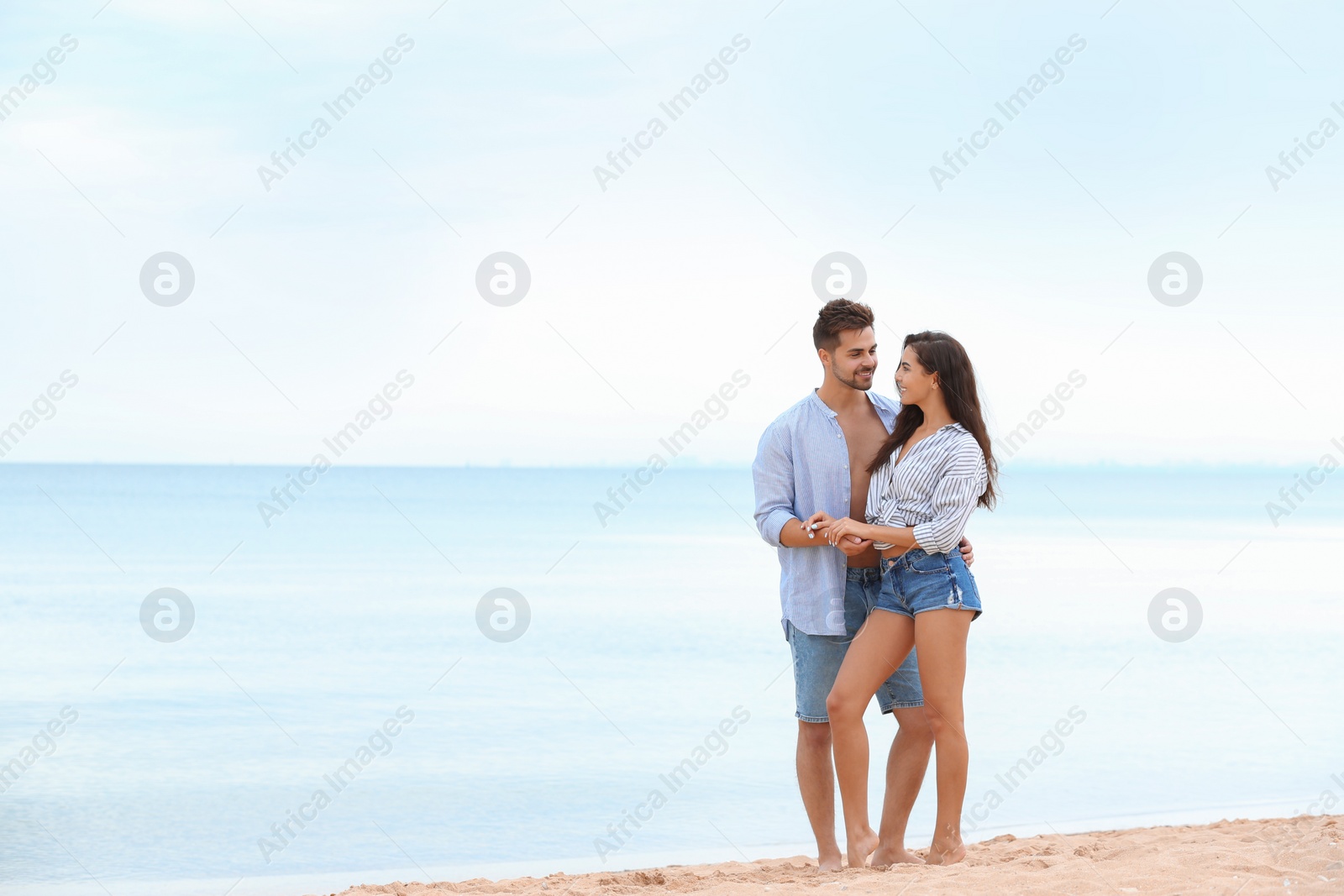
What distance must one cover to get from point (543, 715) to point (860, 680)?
507 cm

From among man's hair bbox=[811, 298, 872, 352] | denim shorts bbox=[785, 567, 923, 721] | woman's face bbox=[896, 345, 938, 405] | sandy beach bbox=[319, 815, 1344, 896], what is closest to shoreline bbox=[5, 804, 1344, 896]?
sandy beach bbox=[319, 815, 1344, 896]

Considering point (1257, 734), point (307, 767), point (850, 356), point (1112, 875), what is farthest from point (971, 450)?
point (1257, 734)

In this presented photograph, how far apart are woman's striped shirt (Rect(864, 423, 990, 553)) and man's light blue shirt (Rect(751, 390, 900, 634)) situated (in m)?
0.19

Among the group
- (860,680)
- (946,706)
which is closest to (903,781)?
(946,706)

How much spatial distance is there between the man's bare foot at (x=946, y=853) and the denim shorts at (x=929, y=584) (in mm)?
801

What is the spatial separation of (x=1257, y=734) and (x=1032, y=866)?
5.04 metres

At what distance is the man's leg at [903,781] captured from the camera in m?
3.71

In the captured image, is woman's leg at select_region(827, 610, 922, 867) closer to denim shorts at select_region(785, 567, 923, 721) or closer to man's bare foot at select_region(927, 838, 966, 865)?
denim shorts at select_region(785, 567, 923, 721)

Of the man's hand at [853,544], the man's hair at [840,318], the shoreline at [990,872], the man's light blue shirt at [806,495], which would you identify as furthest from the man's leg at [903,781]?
the man's hair at [840,318]

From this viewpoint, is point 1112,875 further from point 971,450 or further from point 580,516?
point 580,516

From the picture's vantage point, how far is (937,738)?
11.8 feet

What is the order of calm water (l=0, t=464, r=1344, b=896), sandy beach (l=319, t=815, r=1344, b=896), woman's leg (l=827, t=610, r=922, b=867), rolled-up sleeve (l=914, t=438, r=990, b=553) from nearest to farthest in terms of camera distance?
sandy beach (l=319, t=815, r=1344, b=896)
rolled-up sleeve (l=914, t=438, r=990, b=553)
woman's leg (l=827, t=610, r=922, b=867)
calm water (l=0, t=464, r=1344, b=896)

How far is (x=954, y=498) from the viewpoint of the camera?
3436 millimetres

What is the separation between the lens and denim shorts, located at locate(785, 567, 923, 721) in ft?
Answer: 12.3
